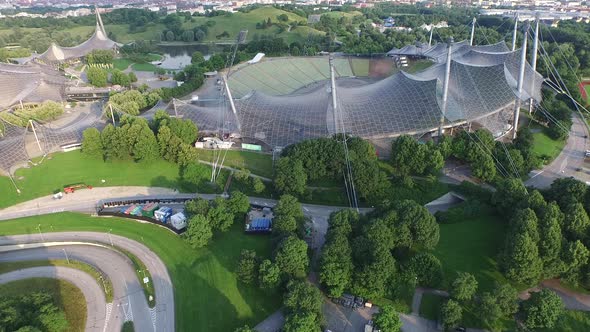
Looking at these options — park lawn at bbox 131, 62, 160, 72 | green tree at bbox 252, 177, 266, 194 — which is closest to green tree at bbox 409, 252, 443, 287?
green tree at bbox 252, 177, 266, 194

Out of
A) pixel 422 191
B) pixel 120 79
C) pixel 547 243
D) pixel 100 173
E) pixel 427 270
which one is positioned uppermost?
pixel 547 243

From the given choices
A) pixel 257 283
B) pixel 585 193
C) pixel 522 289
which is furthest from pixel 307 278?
pixel 585 193

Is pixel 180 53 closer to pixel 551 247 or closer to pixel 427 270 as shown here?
pixel 427 270

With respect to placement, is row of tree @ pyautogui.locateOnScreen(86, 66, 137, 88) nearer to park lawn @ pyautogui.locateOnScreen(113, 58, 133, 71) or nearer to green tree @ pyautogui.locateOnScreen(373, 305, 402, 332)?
park lawn @ pyautogui.locateOnScreen(113, 58, 133, 71)

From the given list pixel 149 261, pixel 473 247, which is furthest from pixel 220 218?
pixel 473 247

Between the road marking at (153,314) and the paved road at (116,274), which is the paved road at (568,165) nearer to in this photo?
the road marking at (153,314)

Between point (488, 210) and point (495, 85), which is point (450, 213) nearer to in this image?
point (488, 210)
